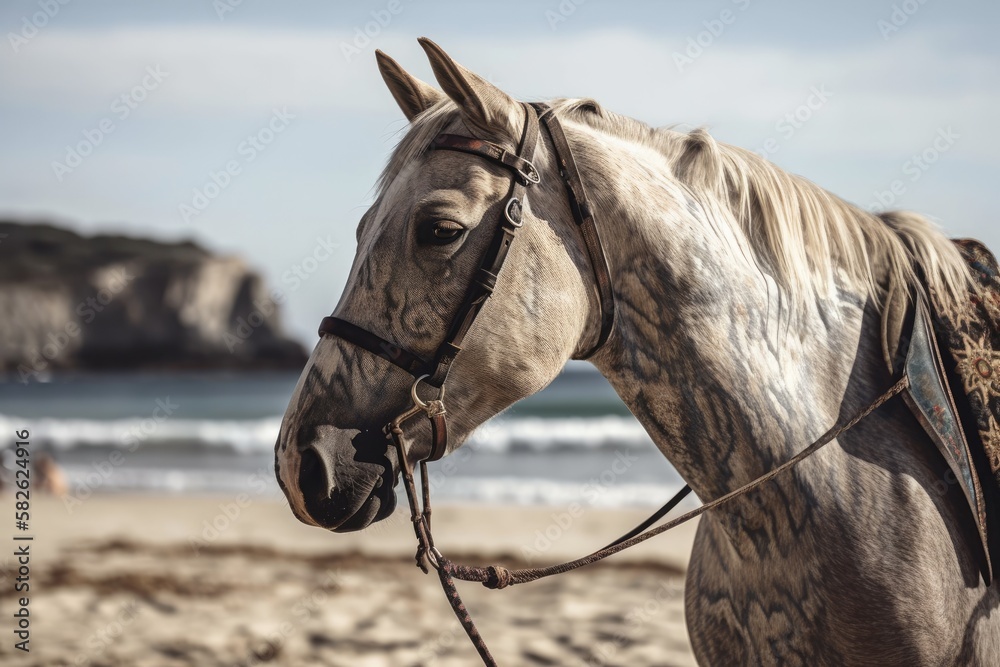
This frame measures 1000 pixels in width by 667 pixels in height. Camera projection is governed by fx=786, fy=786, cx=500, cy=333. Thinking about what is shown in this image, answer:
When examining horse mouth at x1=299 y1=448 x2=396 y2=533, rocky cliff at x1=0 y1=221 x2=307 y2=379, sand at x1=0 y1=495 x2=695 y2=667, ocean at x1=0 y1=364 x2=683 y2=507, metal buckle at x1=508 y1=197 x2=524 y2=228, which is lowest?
rocky cliff at x1=0 y1=221 x2=307 y2=379

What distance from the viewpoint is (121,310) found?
57281 mm

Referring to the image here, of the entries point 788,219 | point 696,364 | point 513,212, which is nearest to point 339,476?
point 513,212

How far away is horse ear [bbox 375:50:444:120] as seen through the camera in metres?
1.88

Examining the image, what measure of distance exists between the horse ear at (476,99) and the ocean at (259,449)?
67cm

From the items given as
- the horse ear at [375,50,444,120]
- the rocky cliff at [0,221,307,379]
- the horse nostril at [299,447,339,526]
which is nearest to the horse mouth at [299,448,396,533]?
the horse nostril at [299,447,339,526]

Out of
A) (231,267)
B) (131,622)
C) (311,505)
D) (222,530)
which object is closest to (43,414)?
(222,530)

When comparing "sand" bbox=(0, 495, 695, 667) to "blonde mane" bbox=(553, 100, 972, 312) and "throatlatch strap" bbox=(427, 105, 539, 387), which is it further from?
"blonde mane" bbox=(553, 100, 972, 312)

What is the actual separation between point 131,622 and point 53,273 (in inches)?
2309

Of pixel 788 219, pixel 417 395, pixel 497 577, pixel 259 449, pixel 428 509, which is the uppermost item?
pixel 788 219

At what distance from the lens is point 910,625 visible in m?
1.62

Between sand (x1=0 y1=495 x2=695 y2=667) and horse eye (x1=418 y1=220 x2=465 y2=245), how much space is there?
2.38 ft

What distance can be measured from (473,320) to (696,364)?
482mm

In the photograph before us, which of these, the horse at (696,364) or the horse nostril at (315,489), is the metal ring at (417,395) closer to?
the horse at (696,364)

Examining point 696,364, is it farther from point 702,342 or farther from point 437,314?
point 437,314
